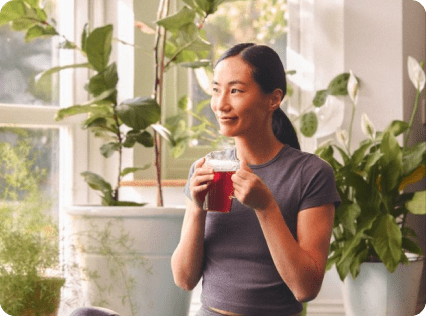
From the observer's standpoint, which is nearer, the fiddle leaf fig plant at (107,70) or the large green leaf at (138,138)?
the fiddle leaf fig plant at (107,70)

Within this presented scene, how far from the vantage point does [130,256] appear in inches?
79.6

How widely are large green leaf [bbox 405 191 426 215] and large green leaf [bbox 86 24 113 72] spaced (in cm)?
129

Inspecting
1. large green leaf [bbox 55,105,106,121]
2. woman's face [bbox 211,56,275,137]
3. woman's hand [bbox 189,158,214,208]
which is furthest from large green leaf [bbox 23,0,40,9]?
woman's hand [bbox 189,158,214,208]

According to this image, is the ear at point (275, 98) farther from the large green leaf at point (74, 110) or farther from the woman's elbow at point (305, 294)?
the large green leaf at point (74, 110)

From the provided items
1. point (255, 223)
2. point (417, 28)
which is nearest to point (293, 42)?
point (417, 28)

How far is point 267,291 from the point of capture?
112cm

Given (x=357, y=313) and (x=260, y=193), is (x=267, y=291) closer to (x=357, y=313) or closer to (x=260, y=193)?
(x=260, y=193)

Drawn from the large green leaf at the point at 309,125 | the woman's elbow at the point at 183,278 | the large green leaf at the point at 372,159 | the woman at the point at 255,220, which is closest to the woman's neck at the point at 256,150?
the woman at the point at 255,220

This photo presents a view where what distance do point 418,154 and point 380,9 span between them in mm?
719

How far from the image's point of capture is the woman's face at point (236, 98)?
3.69 feet

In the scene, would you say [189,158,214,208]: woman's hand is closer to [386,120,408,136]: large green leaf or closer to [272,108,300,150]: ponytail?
[272,108,300,150]: ponytail

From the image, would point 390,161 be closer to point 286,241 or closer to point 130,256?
point 130,256

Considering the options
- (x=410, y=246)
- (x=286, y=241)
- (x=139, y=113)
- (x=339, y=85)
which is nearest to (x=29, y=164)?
(x=139, y=113)

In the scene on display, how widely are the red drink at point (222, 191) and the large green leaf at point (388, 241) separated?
1.33 metres
